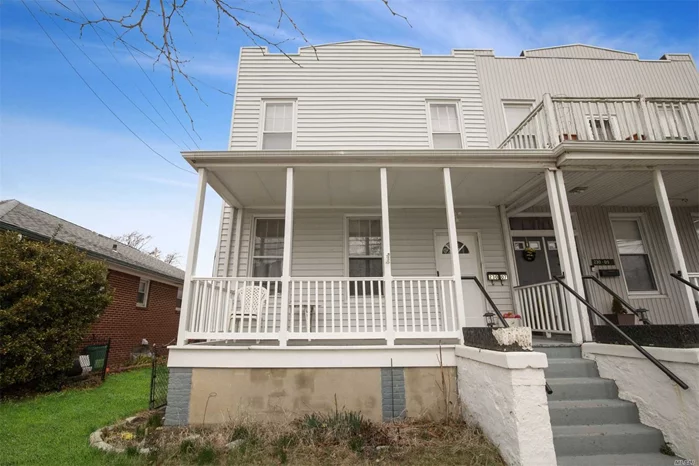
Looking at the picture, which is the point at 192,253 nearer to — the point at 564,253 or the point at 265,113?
the point at 265,113

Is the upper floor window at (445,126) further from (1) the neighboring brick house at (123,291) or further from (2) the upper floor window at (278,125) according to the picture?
(1) the neighboring brick house at (123,291)

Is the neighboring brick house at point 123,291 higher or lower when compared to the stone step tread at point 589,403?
higher

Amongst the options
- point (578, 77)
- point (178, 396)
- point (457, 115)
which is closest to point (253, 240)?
point (178, 396)

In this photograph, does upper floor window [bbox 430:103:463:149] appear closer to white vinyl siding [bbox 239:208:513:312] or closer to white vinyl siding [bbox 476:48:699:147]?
white vinyl siding [bbox 476:48:699:147]

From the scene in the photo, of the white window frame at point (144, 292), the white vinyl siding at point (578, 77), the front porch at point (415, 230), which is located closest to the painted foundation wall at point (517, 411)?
the front porch at point (415, 230)

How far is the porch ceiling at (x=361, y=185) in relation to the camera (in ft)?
18.6

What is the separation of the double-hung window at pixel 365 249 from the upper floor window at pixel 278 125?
266 centimetres

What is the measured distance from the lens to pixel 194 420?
4266mm

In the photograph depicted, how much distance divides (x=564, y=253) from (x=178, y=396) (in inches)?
232

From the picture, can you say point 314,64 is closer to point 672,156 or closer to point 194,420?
point 672,156

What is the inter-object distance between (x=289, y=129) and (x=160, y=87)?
5.47m

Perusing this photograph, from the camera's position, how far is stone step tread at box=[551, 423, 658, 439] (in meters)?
3.35

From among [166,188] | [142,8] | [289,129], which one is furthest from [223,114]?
[166,188]

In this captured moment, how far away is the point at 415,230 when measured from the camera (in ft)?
23.8
